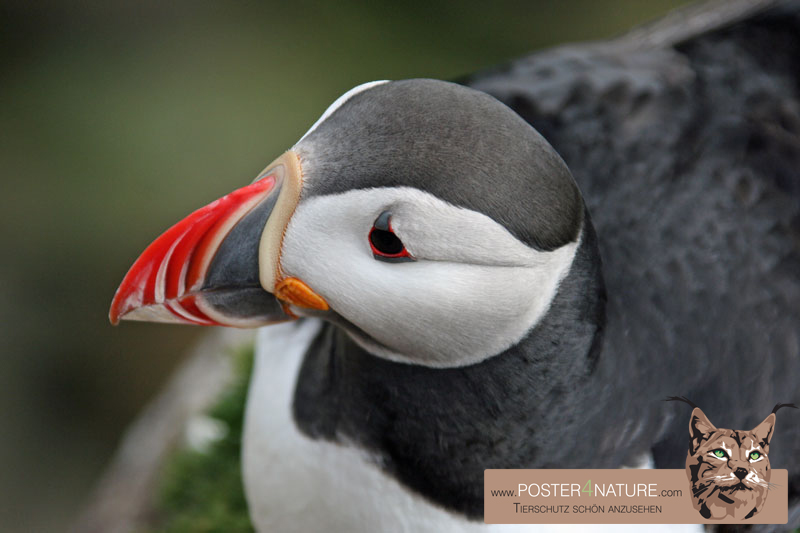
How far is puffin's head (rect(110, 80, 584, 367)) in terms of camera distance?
1.42 metres

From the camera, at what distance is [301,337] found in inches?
88.8

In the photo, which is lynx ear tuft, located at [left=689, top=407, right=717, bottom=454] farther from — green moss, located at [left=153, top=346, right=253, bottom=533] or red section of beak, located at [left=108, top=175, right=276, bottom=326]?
green moss, located at [left=153, top=346, right=253, bottom=533]

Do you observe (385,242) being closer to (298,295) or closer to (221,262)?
(298,295)

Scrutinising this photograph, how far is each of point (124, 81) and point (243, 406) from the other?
260cm

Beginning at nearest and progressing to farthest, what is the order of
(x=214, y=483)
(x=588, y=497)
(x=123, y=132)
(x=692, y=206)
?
(x=588, y=497) < (x=692, y=206) < (x=214, y=483) < (x=123, y=132)

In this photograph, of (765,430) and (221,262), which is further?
(765,430)

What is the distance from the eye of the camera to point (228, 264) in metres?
1.57

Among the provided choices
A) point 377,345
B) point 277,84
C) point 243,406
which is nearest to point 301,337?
point 377,345

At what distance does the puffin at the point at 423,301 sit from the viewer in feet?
4.70

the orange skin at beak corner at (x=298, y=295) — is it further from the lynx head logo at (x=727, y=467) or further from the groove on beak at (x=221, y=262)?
the lynx head logo at (x=727, y=467)

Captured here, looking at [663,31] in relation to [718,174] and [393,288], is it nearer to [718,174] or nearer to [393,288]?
[718,174]

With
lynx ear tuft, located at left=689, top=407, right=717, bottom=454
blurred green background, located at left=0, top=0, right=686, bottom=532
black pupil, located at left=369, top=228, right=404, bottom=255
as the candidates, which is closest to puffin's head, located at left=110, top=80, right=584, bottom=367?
black pupil, located at left=369, top=228, right=404, bottom=255

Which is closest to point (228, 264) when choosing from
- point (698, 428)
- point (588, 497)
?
point (588, 497)

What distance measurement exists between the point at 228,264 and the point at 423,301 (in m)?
0.37
